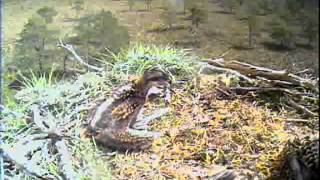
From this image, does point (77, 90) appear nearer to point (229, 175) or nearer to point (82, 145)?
point (82, 145)

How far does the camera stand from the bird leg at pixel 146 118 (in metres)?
1.55

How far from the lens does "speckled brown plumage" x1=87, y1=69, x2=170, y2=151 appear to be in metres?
1.56

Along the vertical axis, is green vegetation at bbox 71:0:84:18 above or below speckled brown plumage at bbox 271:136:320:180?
above

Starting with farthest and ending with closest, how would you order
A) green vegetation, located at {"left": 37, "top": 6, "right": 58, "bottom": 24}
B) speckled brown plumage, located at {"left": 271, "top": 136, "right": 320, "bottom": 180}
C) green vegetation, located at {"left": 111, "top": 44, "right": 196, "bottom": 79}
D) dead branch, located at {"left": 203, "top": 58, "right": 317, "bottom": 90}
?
green vegetation, located at {"left": 37, "top": 6, "right": 58, "bottom": 24} → green vegetation, located at {"left": 111, "top": 44, "right": 196, "bottom": 79} → dead branch, located at {"left": 203, "top": 58, "right": 317, "bottom": 90} → speckled brown plumage, located at {"left": 271, "top": 136, "right": 320, "bottom": 180}

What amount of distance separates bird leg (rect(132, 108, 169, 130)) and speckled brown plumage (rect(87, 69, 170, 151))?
0.04 feet

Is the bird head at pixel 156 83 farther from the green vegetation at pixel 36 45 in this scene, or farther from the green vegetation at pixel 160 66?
the green vegetation at pixel 36 45

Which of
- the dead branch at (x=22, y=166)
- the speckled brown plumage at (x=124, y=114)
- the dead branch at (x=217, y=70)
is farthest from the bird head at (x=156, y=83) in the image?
the dead branch at (x=22, y=166)

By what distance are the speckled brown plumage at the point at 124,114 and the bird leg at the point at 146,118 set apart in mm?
11

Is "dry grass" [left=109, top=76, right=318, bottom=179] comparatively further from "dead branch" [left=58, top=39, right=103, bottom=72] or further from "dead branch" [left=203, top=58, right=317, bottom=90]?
"dead branch" [left=58, top=39, right=103, bottom=72]

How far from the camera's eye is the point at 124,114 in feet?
5.18

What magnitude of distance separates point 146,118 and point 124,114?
0.06 m

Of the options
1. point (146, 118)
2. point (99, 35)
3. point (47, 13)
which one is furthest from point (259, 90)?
point (47, 13)

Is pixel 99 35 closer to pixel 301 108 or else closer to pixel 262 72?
pixel 262 72

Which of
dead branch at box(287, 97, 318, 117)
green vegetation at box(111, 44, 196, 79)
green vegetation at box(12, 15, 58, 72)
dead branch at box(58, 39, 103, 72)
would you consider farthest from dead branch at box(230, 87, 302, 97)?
green vegetation at box(12, 15, 58, 72)
